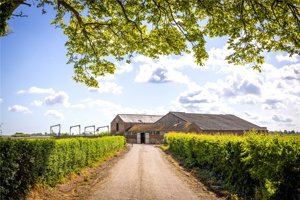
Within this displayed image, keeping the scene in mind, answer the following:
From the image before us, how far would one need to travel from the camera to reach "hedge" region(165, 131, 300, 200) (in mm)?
8320

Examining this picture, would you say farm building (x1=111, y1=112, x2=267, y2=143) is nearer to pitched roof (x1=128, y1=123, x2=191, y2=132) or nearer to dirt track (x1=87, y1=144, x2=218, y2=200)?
pitched roof (x1=128, y1=123, x2=191, y2=132)

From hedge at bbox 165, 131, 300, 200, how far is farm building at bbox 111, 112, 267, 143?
145 ft

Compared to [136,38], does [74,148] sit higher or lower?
lower

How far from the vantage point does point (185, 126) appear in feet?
205

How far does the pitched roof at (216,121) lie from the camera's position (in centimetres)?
6188

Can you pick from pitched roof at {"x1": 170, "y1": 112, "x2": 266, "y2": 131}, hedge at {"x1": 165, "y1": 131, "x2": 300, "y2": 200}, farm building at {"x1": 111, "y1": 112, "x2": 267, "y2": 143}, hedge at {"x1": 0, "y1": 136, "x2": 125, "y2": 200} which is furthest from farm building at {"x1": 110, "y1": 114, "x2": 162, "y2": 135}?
hedge at {"x1": 165, "y1": 131, "x2": 300, "y2": 200}

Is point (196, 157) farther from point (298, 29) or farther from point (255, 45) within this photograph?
point (298, 29)

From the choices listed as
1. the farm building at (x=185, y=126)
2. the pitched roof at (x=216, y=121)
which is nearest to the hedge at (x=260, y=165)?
the pitched roof at (x=216, y=121)

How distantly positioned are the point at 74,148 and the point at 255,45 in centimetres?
1185

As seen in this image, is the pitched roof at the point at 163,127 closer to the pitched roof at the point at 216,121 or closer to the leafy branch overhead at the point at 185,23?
the pitched roof at the point at 216,121

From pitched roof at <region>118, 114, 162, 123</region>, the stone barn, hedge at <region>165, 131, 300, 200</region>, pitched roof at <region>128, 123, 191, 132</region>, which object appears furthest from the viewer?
pitched roof at <region>118, 114, 162, 123</region>

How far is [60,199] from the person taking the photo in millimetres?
11492

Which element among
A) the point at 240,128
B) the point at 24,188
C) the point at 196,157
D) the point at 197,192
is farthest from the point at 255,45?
the point at 240,128

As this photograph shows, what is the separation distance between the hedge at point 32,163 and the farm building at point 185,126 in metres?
44.9
